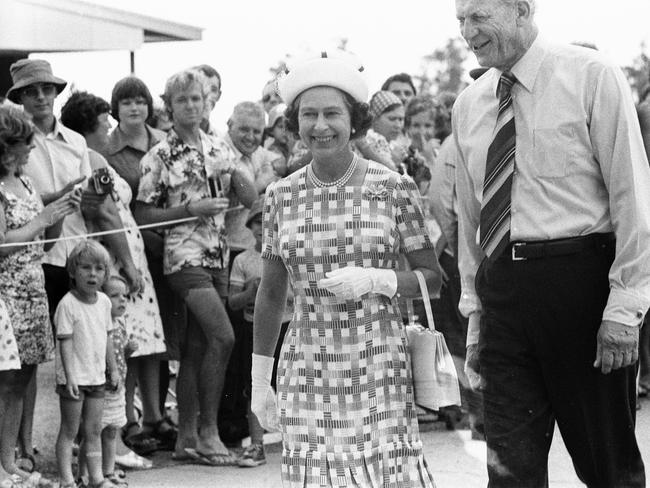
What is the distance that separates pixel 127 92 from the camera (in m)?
8.05

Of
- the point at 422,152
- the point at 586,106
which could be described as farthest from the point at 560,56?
the point at 422,152

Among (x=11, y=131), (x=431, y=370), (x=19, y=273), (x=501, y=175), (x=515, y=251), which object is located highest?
(x=11, y=131)

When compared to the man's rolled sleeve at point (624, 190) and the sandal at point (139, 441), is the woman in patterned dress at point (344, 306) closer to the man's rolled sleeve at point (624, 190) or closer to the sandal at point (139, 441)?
the man's rolled sleeve at point (624, 190)

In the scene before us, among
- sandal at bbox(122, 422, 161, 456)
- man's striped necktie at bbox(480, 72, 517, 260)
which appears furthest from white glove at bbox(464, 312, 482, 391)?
sandal at bbox(122, 422, 161, 456)

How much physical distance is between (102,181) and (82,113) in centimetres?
106

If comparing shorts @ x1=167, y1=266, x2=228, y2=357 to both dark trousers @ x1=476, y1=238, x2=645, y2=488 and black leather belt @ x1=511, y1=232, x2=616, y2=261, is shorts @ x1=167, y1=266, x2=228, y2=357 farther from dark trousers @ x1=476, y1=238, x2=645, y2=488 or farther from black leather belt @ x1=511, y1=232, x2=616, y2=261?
black leather belt @ x1=511, y1=232, x2=616, y2=261

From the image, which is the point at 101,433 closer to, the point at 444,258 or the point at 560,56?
the point at 444,258

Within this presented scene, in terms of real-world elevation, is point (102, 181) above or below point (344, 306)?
above

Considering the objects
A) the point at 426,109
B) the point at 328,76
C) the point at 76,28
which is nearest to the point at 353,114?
the point at 328,76

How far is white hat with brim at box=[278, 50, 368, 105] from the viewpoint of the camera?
4.72 metres

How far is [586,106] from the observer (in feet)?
13.9

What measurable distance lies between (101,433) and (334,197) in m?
2.74

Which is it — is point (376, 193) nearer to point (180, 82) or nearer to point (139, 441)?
point (180, 82)

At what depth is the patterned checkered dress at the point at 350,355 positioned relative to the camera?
4562 millimetres
